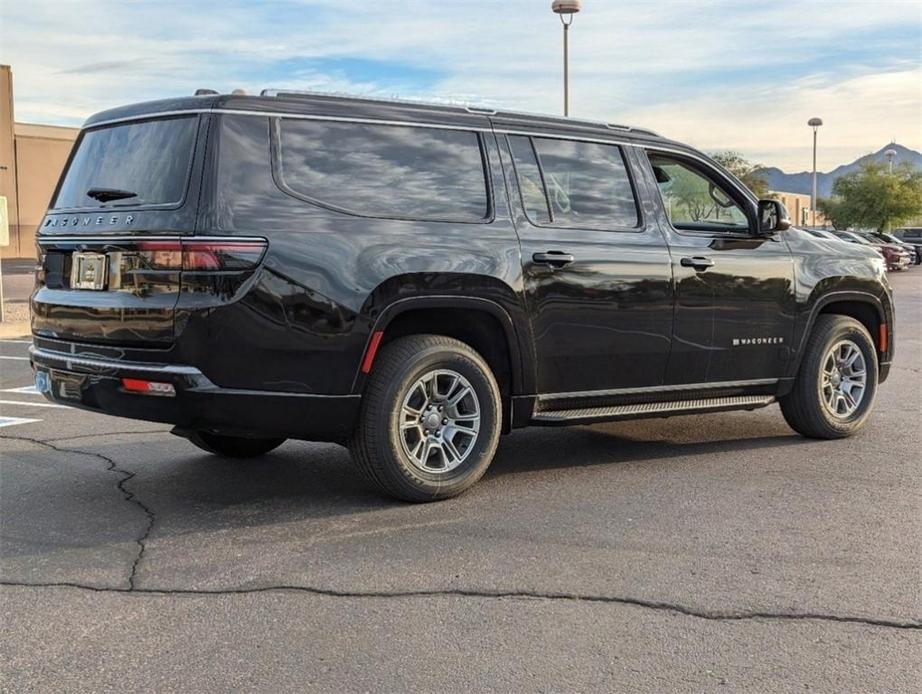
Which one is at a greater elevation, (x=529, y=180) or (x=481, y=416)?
(x=529, y=180)

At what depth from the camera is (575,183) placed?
5.89 m

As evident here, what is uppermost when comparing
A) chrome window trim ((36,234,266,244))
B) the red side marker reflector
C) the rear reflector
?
chrome window trim ((36,234,266,244))

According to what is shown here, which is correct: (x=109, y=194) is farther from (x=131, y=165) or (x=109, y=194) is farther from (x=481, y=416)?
(x=481, y=416)

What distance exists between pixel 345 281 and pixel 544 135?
169cm

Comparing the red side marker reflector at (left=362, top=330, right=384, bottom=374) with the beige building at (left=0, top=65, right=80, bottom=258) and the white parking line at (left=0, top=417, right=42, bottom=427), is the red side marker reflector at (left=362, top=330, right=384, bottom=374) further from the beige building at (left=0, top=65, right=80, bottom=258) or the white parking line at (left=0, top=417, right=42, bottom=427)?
the beige building at (left=0, top=65, right=80, bottom=258)

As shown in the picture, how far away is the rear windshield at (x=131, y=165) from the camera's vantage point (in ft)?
15.7

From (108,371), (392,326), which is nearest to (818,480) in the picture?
(392,326)

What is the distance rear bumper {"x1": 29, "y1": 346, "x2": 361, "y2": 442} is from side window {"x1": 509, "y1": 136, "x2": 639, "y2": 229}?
1.66 meters

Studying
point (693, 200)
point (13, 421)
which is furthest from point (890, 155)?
point (13, 421)

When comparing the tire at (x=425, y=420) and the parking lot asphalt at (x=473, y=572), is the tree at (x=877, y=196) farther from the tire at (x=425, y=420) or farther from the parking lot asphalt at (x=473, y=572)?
the tire at (x=425, y=420)

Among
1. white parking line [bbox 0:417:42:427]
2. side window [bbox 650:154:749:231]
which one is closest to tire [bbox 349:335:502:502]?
side window [bbox 650:154:749:231]

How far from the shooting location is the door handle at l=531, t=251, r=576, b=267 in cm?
549

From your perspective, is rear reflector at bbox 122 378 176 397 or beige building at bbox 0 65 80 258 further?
beige building at bbox 0 65 80 258

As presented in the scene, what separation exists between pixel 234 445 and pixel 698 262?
310 centimetres
